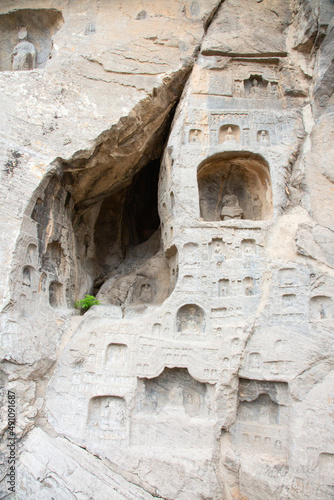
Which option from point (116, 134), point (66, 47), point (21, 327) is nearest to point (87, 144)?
point (116, 134)

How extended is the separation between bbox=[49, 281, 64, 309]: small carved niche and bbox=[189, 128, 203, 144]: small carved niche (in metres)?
4.64

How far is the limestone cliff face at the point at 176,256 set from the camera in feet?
21.2

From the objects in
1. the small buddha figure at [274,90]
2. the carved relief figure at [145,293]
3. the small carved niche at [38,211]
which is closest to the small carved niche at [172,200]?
the carved relief figure at [145,293]

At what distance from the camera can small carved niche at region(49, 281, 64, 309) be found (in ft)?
26.2

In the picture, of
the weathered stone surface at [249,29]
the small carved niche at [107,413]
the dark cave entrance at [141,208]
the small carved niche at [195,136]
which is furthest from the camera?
the dark cave entrance at [141,208]

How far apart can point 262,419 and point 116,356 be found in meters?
3.15

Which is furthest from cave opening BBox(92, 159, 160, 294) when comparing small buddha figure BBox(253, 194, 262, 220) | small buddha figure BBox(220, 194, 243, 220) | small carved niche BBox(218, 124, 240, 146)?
small carved niche BBox(218, 124, 240, 146)

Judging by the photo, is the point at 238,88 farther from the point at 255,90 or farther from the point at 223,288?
the point at 223,288

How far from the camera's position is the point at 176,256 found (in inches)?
328

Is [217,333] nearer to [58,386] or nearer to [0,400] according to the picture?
[58,386]

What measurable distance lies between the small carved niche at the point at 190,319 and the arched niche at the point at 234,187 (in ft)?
8.22

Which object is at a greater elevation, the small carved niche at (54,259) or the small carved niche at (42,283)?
the small carved niche at (54,259)

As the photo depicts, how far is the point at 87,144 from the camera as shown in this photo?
780 centimetres

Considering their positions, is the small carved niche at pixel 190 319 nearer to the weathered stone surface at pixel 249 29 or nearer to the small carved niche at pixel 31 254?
the small carved niche at pixel 31 254
